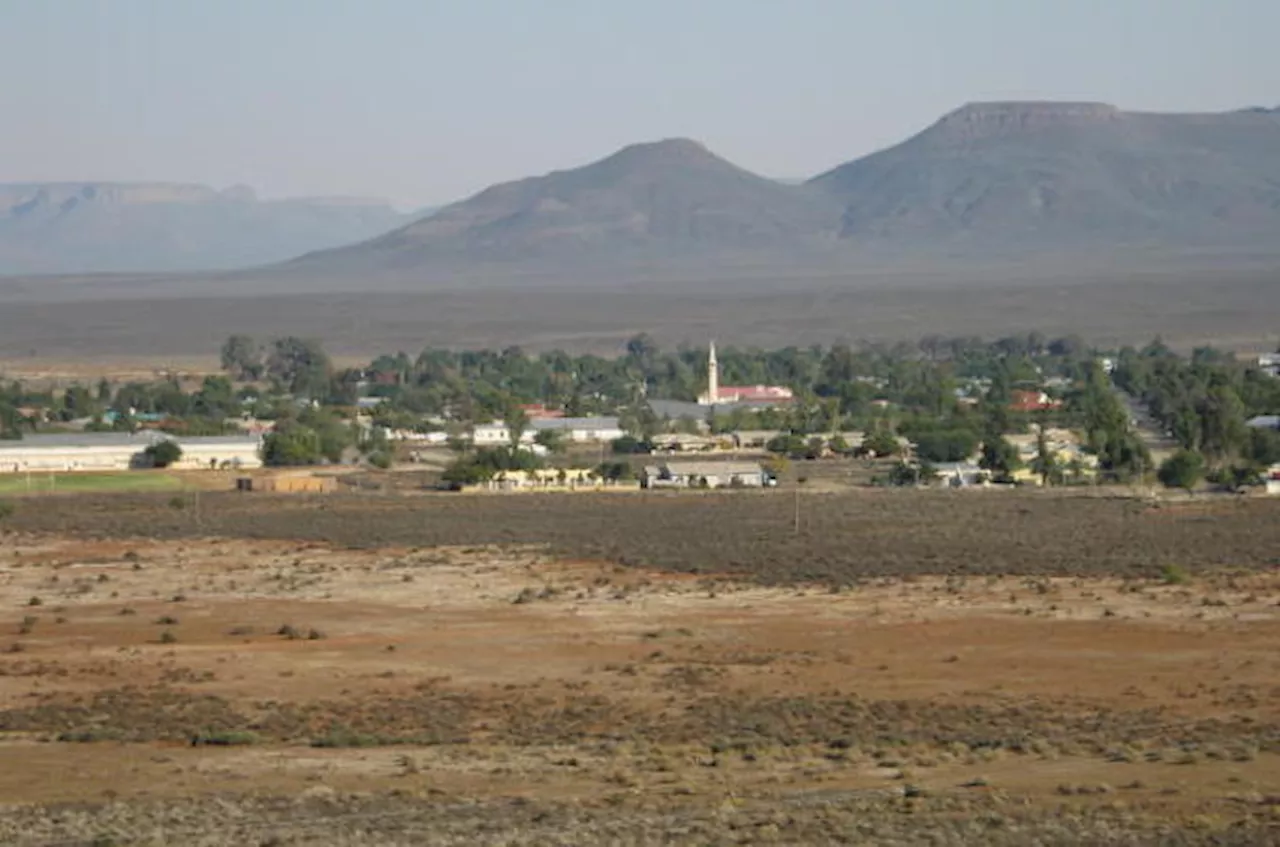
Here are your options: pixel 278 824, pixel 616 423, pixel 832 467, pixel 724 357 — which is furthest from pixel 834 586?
pixel 724 357

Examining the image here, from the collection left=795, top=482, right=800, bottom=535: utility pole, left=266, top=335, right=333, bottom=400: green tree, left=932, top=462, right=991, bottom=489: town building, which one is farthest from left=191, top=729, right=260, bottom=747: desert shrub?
left=266, top=335, right=333, bottom=400: green tree

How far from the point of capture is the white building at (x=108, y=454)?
76.6 meters

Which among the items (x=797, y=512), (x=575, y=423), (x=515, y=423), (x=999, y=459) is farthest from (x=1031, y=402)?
(x=797, y=512)

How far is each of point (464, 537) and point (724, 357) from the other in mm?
85935

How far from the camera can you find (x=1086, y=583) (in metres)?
42.9

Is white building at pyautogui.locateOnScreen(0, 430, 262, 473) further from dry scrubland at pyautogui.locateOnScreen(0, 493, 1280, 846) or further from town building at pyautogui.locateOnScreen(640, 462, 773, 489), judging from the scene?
dry scrubland at pyautogui.locateOnScreen(0, 493, 1280, 846)

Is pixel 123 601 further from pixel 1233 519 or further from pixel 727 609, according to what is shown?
pixel 1233 519

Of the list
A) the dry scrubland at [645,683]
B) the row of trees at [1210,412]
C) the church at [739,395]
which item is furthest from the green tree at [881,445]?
the dry scrubland at [645,683]

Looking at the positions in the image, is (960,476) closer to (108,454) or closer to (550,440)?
(550,440)

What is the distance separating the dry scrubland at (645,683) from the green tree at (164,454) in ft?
67.9

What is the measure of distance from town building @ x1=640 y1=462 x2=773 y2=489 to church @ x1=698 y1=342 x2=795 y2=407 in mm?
29496

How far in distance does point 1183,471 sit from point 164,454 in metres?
28.7

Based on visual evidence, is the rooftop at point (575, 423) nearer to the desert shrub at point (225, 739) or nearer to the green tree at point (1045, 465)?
the green tree at point (1045, 465)

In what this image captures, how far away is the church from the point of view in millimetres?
105250
